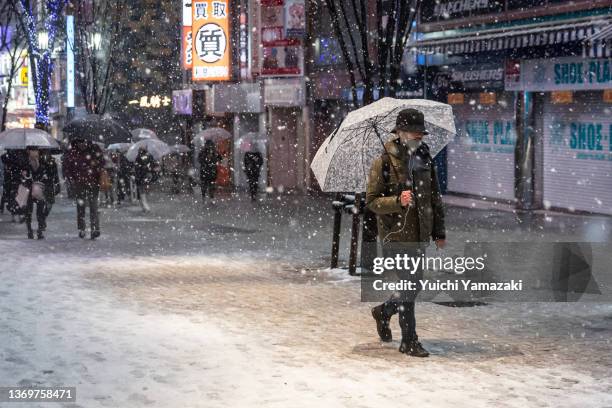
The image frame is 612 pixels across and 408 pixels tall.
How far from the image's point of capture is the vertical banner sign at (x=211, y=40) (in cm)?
4275

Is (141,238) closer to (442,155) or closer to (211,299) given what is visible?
(211,299)

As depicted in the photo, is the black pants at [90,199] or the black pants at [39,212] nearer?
the black pants at [90,199]

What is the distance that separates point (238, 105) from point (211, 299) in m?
33.4

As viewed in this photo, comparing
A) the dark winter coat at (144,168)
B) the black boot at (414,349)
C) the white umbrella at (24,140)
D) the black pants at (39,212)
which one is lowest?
the black boot at (414,349)

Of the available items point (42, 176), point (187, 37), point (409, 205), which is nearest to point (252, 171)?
point (42, 176)

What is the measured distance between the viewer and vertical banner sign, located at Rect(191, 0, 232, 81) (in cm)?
4275

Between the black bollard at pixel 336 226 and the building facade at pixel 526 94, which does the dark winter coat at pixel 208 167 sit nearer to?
the building facade at pixel 526 94

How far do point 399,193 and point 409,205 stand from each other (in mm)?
347

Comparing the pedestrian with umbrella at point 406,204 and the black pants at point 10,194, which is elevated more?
the pedestrian with umbrella at point 406,204

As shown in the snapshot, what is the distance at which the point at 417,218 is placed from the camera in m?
8.92

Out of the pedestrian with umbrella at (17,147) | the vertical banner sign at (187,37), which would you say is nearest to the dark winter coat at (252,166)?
the pedestrian with umbrella at (17,147)

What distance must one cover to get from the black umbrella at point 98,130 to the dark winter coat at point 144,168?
3.90 metres

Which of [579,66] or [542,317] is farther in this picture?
[579,66]

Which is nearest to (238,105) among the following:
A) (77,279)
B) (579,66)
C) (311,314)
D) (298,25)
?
(298,25)
